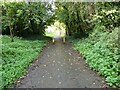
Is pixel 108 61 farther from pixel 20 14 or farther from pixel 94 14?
pixel 20 14

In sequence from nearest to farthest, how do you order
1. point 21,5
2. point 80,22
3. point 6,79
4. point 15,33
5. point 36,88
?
1. point 36,88
2. point 6,79
3. point 21,5
4. point 80,22
5. point 15,33

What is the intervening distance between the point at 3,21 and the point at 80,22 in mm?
8128

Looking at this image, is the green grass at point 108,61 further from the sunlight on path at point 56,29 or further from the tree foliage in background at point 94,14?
the sunlight on path at point 56,29

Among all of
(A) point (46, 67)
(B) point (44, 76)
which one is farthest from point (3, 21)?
(B) point (44, 76)

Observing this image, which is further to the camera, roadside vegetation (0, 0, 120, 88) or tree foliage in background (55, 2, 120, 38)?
tree foliage in background (55, 2, 120, 38)

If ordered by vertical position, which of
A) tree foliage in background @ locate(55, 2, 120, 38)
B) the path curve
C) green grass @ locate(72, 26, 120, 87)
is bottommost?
the path curve

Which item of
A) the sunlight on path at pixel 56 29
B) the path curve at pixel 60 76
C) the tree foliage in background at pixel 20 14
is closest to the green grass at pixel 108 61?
the path curve at pixel 60 76

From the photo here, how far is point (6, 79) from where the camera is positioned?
762cm

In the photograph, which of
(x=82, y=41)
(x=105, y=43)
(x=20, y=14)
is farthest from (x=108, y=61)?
(x=20, y=14)

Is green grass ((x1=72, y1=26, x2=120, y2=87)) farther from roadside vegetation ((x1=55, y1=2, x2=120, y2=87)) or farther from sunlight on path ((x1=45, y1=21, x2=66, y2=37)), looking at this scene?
sunlight on path ((x1=45, y1=21, x2=66, y2=37))

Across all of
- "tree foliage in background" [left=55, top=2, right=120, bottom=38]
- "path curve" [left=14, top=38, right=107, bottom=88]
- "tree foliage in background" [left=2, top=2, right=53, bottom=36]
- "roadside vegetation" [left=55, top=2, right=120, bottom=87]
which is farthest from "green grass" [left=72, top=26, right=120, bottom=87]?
"tree foliage in background" [left=2, top=2, right=53, bottom=36]

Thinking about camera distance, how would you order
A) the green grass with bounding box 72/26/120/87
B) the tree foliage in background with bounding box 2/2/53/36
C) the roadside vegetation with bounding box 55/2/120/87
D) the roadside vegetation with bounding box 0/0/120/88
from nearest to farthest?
the green grass with bounding box 72/26/120/87 < the roadside vegetation with bounding box 55/2/120/87 < the roadside vegetation with bounding box 0/0/120/88 < the tree foliage in background with bounding box 2/2/53/36

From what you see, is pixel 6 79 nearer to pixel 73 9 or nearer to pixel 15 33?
pixel 73 9

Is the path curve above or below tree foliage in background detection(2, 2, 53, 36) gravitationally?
below
